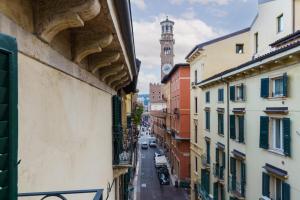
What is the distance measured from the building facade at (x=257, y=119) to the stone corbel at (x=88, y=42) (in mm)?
8308

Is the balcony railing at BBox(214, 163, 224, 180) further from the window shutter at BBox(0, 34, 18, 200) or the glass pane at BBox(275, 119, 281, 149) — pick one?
the window shutter at BBox(0, 34, 18, 200)

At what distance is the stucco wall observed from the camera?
262 centimetres

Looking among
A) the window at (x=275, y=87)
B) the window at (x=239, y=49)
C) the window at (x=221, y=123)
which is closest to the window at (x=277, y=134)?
the window at (x=275, y=87)

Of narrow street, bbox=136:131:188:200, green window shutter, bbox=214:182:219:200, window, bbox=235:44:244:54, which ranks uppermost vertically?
window, bbox=235:44:244:54

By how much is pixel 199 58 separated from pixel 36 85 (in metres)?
25.1

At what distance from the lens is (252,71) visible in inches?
597

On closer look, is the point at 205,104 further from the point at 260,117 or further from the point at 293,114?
the point at 293,114

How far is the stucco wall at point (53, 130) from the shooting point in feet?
8.60

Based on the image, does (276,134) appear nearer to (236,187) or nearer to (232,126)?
(232,126)

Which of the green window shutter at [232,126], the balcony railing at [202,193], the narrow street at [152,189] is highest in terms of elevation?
the green window shutter at [232,126]

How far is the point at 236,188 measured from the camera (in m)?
17.9

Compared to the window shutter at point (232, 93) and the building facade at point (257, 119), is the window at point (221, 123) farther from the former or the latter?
the window shutter at point (232, 93)

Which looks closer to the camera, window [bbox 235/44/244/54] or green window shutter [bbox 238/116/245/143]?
green window shutter [bbox 238/116/245/143]

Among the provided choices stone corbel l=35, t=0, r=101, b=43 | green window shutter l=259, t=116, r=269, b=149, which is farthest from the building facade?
stone corbel l=35, t=0, r=101, b=43
